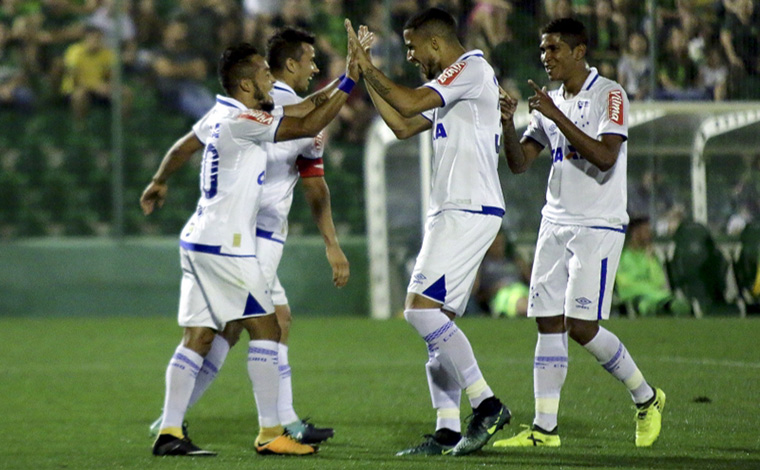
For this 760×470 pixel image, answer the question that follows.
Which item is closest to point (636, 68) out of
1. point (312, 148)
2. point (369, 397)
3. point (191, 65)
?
point (191, 65)

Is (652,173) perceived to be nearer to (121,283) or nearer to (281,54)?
(121,283)

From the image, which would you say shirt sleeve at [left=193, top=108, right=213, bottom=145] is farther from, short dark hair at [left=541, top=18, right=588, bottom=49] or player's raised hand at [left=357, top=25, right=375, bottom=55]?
short dark hair at [left=541, top=18, right=588, bottom=49]

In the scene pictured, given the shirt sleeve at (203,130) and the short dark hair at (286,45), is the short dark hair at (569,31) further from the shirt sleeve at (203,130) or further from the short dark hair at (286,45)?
the shirt sleeve at (203,130)

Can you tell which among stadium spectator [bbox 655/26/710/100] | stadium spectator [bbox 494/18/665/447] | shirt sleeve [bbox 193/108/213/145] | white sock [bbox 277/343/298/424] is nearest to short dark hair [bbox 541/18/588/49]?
stadium spectator [bbox 494/18/665/447]

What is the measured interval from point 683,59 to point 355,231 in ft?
13.5

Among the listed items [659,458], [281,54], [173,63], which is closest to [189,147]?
[281,54]

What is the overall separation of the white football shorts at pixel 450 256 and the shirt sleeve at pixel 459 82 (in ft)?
1.70

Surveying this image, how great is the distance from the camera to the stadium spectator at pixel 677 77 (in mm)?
12602

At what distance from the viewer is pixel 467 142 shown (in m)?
5.16

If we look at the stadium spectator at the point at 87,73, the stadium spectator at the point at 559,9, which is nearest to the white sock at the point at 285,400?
the stadium spectator at the point at 559,9

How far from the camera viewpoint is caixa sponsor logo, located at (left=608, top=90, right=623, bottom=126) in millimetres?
5246

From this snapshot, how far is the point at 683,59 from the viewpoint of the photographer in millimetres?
12625

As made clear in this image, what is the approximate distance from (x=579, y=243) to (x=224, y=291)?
1666 millimetres

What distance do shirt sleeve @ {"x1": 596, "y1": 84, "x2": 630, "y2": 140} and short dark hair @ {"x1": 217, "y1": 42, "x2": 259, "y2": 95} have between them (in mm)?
1641
